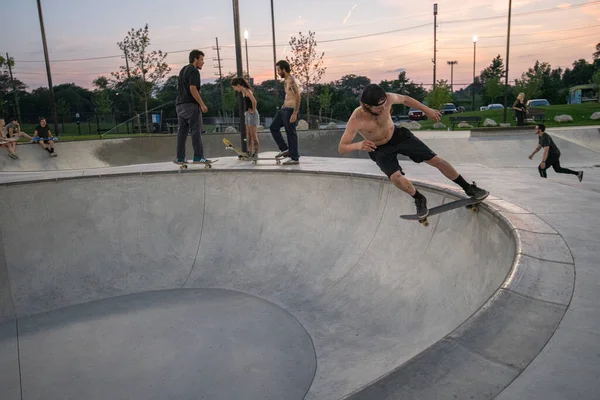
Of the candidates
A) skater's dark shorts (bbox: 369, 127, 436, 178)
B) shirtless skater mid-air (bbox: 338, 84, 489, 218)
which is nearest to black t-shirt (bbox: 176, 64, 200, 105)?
shirtless skater mid-air (bbox: 338, 84, 489, 218)

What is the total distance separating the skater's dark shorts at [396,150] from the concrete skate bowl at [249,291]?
3.19 feet

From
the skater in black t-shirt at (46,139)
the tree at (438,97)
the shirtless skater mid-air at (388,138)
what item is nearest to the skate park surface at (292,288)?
the shirtless skater mid-air at (388,138)

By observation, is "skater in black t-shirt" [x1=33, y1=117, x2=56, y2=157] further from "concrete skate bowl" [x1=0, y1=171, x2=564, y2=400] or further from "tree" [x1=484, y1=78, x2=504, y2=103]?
"tree" [x1=484, y1=78, x2=504, y2=103]

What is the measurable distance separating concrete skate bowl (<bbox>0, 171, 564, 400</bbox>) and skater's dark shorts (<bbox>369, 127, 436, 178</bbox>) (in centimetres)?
97

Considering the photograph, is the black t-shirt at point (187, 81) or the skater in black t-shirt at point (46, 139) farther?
the skater in black t-shirt at point (46, 139)

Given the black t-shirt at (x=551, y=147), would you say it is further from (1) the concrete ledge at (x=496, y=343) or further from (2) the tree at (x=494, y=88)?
(2) the tree at (x=494, y=88)

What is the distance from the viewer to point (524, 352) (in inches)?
83.0

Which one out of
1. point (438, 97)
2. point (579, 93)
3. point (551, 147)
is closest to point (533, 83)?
point (579, 93)

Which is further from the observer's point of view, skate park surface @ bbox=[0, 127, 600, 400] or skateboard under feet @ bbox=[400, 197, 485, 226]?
skateboard under feet @ bbox=[400, 197, 485, 226]

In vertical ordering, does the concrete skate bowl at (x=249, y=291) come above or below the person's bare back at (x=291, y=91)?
below

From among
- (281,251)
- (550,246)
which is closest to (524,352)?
(550,246)

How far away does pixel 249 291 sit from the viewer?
244 inches

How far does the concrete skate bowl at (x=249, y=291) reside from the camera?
3557 millimetres

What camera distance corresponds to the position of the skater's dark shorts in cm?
457
